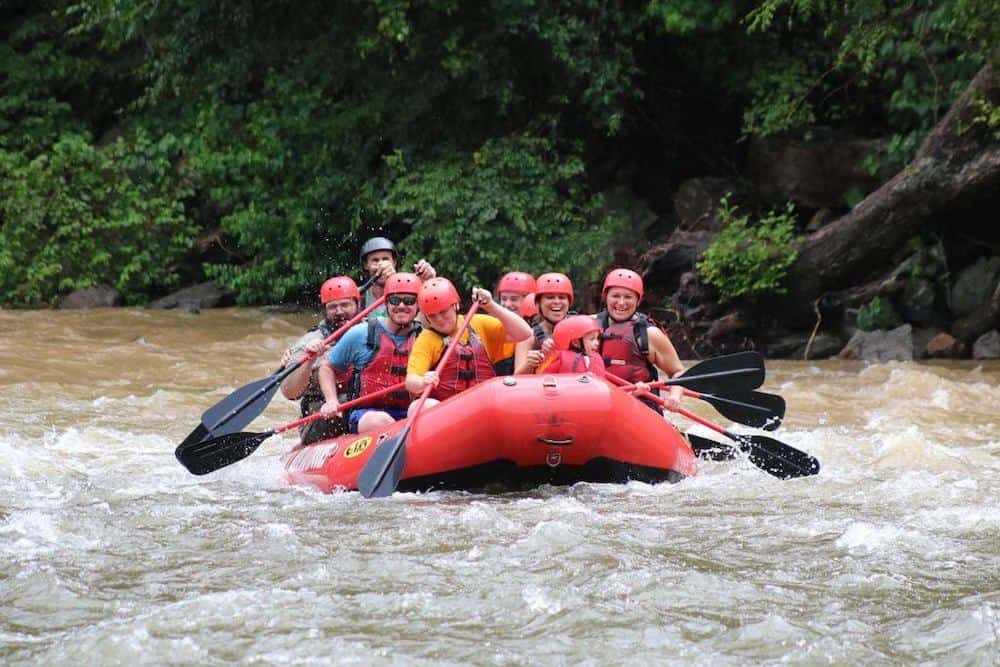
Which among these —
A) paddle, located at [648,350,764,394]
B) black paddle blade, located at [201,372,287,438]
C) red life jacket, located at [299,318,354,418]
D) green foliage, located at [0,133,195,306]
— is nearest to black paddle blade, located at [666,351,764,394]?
paddle, located at [648,350,764,394]

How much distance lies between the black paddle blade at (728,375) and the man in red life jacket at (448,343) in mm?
914

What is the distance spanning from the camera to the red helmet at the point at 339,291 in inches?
313

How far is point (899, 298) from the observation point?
39.4ft

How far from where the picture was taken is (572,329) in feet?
22.7

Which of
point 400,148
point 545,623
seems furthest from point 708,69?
point 545,623

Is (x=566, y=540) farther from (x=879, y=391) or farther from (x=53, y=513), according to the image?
(x=879, y=391)

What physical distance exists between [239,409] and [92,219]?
31.1 feet

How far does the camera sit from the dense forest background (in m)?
12.0

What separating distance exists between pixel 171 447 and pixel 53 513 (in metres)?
2.42

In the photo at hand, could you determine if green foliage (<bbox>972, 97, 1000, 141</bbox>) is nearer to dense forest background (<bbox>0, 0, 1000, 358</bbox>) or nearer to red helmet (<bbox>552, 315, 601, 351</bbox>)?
dense forest background (<bbox>0, 0, 1000, 358</bbox>)

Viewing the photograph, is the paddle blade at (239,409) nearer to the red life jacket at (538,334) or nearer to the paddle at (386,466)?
the paddle at (386,466)

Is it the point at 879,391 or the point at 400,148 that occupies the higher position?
the point at 400,148

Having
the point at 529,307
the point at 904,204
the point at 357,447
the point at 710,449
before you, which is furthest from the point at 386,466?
the point at 904,204

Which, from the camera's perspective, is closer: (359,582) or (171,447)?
(359,582)
